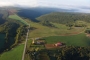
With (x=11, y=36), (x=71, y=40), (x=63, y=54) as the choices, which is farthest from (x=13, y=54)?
(x=71, y=40)

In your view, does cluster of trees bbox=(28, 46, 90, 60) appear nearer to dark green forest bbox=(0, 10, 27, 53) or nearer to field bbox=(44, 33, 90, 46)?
field bbox=(44, 33, 90, 46)

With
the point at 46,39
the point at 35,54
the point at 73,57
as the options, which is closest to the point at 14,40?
the point at 46,39

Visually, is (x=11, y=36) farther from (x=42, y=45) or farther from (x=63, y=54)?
(x=63, y=54)

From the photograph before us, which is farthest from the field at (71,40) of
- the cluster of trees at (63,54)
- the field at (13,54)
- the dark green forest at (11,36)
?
the field at (13,54)

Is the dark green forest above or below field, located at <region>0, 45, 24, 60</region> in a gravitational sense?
above

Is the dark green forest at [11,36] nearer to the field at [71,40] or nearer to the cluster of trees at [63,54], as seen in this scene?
the field at [71,40]

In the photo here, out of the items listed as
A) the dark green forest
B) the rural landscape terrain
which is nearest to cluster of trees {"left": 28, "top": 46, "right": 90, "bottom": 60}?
the rural landscape terrain

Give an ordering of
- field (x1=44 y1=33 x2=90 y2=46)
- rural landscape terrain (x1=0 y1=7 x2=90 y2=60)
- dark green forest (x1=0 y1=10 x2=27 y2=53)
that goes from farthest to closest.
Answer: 1. field (x1=44 y1=33 x2=90 y2=46)
2. dark green forest (x1=0 y1=10 x2=27 y2=53)
3. rural landscape terrain (x1=0 y1=7 x2=90 y2=60)
